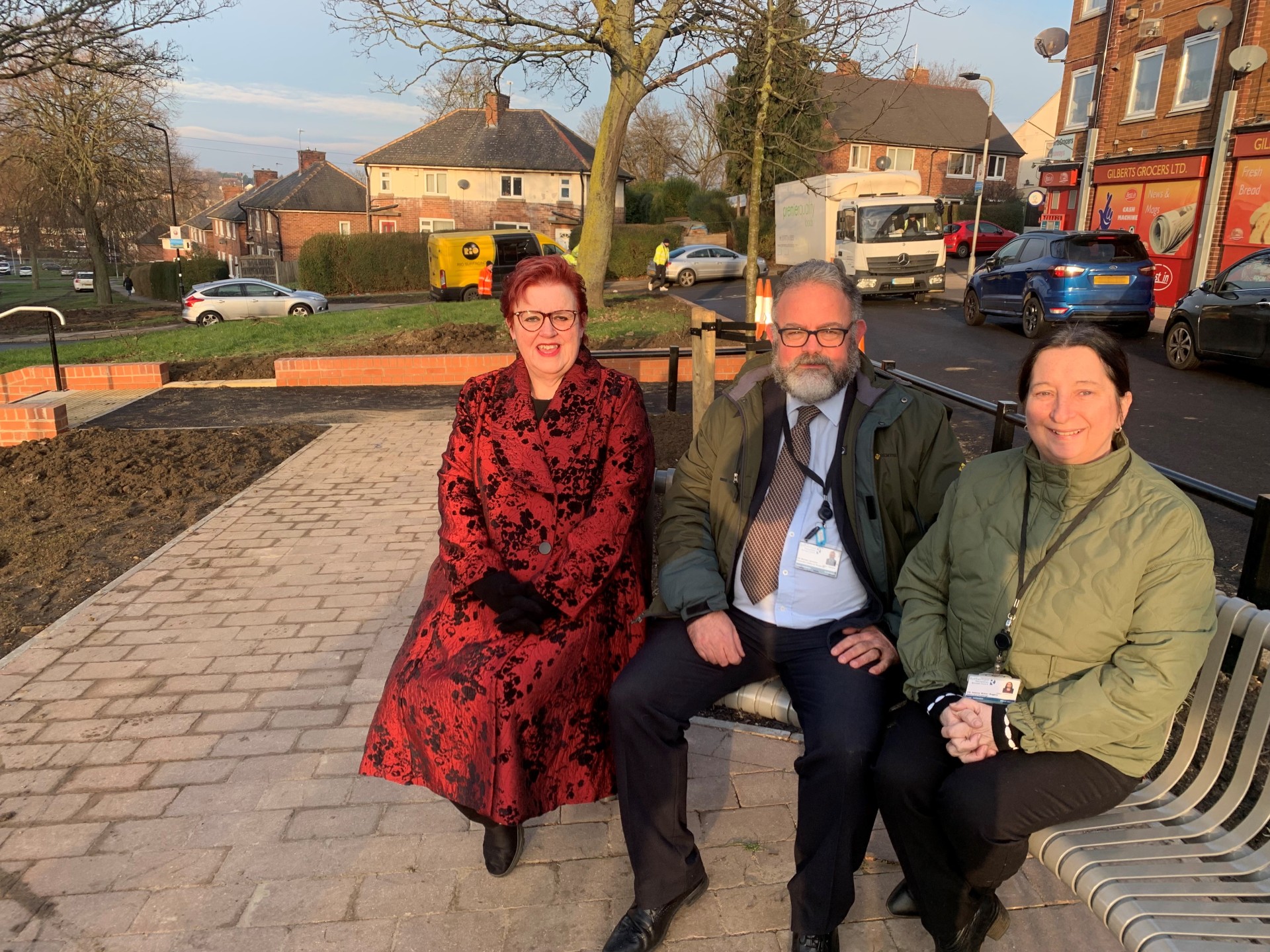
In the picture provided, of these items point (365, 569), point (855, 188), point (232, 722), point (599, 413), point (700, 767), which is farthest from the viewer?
point (855, 188)

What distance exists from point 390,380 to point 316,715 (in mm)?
8729

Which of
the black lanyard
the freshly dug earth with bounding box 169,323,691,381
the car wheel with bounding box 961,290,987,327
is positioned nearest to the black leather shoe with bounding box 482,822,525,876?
the black lanyard

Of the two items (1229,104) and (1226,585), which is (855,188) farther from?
(1226,585)

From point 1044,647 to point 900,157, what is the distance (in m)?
55.7

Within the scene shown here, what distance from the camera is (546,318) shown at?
291 centimetres

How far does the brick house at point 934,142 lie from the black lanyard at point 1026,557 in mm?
49747

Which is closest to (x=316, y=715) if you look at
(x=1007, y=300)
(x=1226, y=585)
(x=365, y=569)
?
(x=365, y=569)

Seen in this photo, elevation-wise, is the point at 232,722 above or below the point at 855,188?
below

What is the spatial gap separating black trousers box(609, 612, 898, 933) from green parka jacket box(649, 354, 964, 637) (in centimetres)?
17

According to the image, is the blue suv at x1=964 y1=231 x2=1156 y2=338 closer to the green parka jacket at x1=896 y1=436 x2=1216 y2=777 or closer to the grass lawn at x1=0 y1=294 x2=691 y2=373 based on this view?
the grass lawn at x1=0 y1=294 x2=691 y2=373

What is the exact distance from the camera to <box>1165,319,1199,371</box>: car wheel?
11992mm

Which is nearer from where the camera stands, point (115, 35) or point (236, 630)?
point (236, 630)

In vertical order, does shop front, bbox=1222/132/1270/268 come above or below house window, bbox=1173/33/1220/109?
below

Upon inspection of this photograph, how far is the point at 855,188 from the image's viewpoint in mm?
23500
